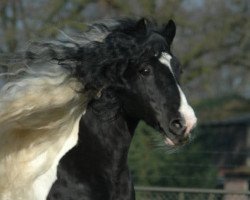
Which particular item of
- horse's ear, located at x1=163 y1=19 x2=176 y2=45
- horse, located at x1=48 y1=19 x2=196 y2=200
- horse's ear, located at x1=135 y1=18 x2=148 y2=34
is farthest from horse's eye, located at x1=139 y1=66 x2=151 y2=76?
horse's ear, located at x1=163 y1=19 x2=176 y2=45

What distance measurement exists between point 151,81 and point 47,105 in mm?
681

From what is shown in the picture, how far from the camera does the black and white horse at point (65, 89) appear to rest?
4.05 m

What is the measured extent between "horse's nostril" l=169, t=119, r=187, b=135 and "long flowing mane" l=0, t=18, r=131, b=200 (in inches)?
22.2

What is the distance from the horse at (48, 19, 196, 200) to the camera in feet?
12.9

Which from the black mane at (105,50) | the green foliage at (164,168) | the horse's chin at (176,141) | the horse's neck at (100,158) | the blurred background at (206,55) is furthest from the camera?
the blurred background at (206,55)

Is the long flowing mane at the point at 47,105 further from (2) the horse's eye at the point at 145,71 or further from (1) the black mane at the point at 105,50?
(2) the horse's eye at the point at 145,71

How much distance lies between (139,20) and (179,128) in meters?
0.76

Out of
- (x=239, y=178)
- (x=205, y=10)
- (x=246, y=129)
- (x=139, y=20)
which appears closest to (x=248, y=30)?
(x=205, y=10)

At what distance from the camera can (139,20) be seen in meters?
4.19

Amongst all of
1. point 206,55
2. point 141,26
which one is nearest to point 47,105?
point 141,26

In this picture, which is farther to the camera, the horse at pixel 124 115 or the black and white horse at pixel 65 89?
the black and white horse at pixel 65 89

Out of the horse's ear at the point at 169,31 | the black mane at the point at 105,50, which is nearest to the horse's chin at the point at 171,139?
the black mane at the point at 105,50

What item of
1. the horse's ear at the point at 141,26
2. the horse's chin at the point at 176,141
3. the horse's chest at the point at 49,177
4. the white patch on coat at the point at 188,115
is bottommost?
the horse's chest at the point at 49,177

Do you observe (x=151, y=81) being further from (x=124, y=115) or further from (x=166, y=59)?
(x=124, y=115)
